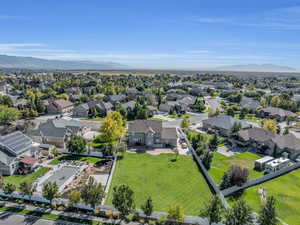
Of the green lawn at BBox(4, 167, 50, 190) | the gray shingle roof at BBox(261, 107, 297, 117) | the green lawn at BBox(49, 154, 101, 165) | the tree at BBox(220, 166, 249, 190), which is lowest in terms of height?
the green lawn at BBox(4, 167, 50, 190)

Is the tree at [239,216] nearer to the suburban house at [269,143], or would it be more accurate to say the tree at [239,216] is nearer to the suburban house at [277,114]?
the suburban house at [269,143]

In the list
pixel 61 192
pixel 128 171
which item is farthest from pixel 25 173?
pixel 128 171

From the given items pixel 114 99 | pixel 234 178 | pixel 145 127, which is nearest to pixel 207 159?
pixel 234 178

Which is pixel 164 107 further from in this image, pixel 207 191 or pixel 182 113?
pixel 207 191

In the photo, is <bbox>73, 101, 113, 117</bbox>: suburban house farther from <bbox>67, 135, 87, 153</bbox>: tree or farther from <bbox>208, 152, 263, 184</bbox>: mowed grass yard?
<bbox>208, 152, 263, 184</bbox>: mowed grass yard

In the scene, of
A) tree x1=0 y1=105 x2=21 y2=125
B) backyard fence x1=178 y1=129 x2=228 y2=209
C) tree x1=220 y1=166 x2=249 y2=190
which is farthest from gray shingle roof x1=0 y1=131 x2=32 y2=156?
tree x1=220 y1=166 x2=249 y2=190

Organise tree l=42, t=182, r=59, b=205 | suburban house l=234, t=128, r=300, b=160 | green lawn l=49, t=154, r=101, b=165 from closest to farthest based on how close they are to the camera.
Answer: tree l=42, t=182, r=59, b=205 → green lawn l=49, t=154, r=101, b=165 → suburban house l=234, t=128, r=300, b=160

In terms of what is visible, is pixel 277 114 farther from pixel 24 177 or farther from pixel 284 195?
pixel 24 177

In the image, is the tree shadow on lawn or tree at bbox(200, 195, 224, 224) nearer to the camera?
tree at bbox(200, 195, 224, 224)
